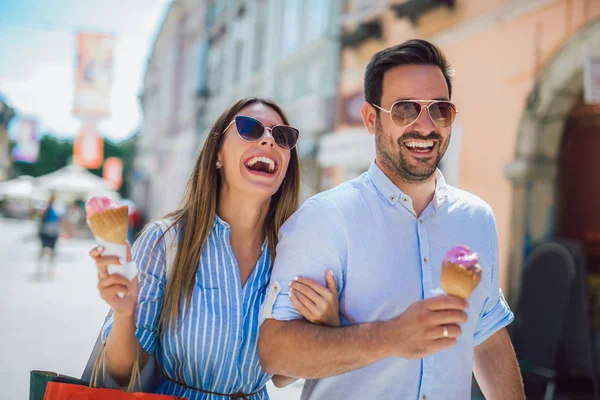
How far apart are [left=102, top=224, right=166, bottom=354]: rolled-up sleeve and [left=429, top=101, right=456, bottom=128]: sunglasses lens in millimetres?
973

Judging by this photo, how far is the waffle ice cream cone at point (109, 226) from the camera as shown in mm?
1500

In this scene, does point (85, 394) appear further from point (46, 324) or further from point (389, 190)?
point (46, 324)

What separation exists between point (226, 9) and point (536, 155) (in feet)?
37.5

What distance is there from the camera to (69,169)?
95.5 feet

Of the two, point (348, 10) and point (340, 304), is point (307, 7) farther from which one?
point (340, 304)

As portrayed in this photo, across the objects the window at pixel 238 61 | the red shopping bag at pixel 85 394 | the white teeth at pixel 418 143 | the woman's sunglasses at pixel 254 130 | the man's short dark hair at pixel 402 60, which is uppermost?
the window at pixel 238 61

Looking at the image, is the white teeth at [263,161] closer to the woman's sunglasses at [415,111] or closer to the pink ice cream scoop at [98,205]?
the woman's sunglasses at [415,111]

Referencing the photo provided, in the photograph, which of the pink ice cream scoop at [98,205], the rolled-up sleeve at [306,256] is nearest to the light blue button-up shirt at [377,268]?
the rolled-up sleeve at [306,256]

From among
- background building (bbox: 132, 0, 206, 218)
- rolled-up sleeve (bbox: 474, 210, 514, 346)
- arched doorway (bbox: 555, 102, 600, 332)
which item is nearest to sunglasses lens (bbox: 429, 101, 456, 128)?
rolled-up sleeve (bbox: 474, 210, 514, 346)

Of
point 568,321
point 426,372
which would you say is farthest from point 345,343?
point 568,321

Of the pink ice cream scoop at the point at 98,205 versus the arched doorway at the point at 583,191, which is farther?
the arched doorway at the point at 583,191

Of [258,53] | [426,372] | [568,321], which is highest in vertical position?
[258,53]

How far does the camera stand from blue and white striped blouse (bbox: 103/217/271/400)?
5.97ft

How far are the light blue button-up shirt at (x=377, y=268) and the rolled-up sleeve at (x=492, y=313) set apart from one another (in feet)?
0.27
